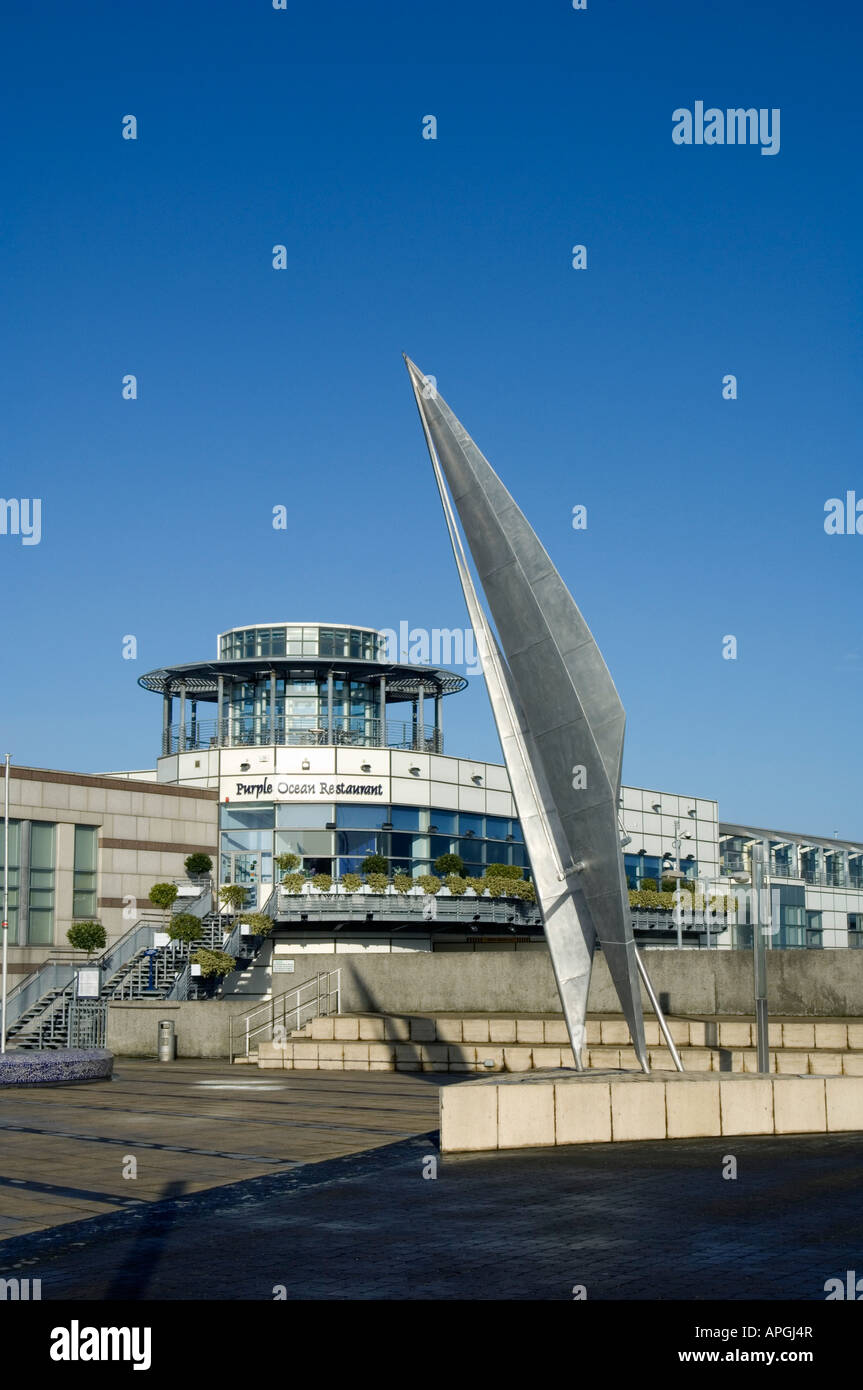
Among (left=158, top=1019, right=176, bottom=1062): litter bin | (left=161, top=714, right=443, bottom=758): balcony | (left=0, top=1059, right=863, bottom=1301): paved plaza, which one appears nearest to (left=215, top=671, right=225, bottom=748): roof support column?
(left=161, top=714, right=443, bottom=758): balcony

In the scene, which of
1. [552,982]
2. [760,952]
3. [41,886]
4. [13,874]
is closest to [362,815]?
[41,886]

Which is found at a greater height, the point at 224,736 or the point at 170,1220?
the point at 224,736

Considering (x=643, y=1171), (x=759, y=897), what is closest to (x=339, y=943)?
(x=759, y=897)

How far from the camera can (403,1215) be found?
477 inches

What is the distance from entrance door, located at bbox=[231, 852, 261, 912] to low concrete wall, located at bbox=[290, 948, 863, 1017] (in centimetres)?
1666

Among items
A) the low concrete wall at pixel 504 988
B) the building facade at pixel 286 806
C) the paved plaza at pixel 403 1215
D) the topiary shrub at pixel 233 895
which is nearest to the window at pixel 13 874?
the building facade at pixel 286 806

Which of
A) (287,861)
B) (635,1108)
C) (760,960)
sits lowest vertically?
(635,1108)

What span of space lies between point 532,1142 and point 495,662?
603 cm

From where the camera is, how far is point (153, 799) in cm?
4838

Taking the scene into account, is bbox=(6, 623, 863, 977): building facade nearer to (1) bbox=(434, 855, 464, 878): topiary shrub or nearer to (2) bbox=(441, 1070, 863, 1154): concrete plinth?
(1) bbox=(434, 855, 464, 878): topiary shrub

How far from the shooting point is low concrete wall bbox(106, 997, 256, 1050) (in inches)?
1315

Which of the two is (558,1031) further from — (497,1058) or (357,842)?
(357,842)

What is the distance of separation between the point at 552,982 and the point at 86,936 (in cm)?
1673
